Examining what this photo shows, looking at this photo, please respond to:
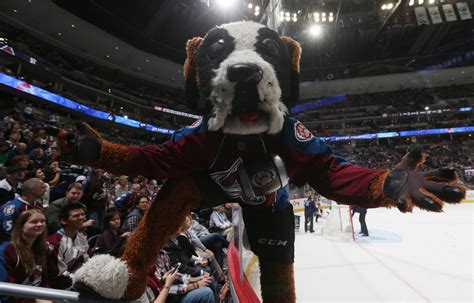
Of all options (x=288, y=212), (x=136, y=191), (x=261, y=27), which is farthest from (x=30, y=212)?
(x=136, y=191)

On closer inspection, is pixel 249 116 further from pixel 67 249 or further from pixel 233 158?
pixel 67 249

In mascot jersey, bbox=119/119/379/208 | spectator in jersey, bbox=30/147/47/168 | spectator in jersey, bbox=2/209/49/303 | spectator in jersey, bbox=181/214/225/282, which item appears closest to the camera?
mascot jersey, bbox=119/119/379/208

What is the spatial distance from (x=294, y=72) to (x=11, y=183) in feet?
11.7

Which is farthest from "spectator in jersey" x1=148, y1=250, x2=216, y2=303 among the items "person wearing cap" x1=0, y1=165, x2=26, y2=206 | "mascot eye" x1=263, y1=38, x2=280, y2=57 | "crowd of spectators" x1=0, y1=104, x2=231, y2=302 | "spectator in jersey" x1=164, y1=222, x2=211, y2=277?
"person wearing cap" x1=0, y1=165, x2=26, y2=206

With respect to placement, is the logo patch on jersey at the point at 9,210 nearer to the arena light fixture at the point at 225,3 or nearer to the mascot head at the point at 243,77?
the mascot head at the point at 243,77

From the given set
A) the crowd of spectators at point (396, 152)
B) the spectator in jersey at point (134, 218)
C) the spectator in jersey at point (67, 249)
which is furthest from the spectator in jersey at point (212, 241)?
the crowd of spectators at point (396, 152)

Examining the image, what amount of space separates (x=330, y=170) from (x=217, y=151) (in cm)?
47

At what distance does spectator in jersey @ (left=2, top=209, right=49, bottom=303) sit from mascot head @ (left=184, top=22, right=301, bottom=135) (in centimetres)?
147

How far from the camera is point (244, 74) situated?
1.00 m

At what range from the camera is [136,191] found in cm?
473

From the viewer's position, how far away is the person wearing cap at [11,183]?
10.4 ft

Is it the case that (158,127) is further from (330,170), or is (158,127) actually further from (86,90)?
(330,170)

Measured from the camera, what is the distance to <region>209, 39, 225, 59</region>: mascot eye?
47.5 inches

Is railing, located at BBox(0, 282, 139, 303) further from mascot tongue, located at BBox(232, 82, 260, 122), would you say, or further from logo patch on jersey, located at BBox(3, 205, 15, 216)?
logo patch on jersey, located at BBox(3, 205, 15, 216)
